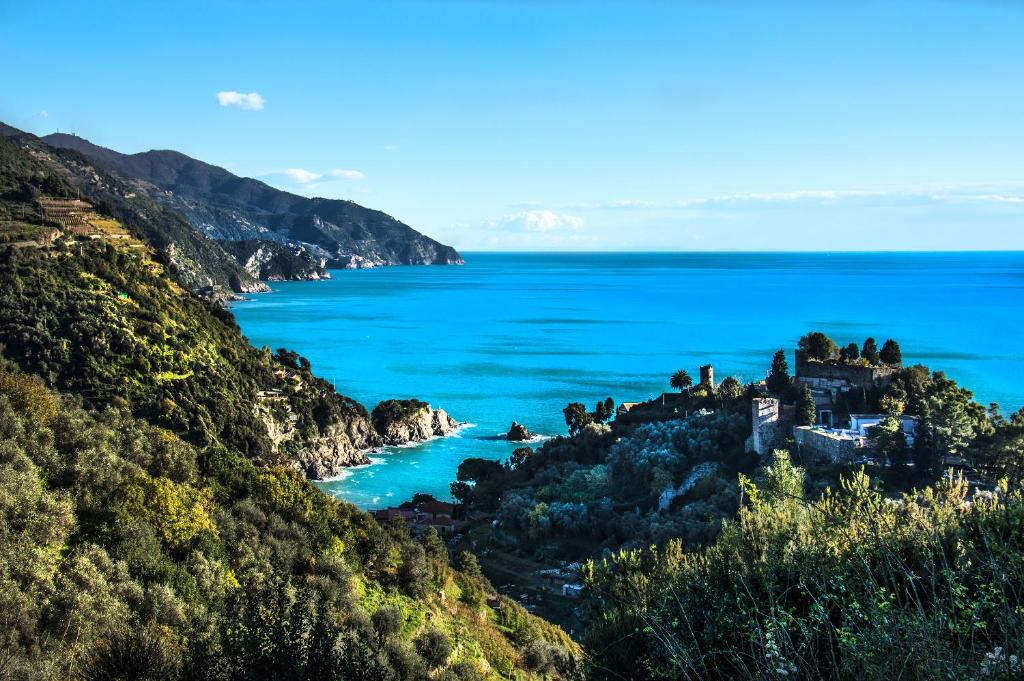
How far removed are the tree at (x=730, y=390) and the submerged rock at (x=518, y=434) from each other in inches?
473

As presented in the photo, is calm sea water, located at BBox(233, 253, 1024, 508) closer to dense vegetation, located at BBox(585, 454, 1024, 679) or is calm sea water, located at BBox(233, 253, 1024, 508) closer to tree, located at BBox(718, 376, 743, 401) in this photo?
tree, located at BBox(718, 376, 743, 401)

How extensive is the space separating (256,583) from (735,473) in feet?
55.6

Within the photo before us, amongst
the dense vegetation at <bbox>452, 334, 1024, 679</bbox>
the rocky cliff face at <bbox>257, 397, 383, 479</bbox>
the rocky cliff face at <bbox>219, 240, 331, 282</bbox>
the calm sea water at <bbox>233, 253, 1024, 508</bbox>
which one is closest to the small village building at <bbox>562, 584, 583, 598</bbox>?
the dense vegetation at <bbox>452, 334, 1024, 679</bbox>

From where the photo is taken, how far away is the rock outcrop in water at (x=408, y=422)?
4419 centimetres

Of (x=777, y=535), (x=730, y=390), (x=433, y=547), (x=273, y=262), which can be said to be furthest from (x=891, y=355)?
(x=273, y=262)

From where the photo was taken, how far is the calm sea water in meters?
48.7

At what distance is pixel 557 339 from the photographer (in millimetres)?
82562

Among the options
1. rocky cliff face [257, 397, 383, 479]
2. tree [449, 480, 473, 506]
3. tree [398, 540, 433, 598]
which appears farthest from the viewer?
rocky cliff face [257, 397, 383, 479]

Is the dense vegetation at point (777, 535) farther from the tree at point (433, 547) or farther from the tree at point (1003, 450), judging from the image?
the tree at point (433, 547)

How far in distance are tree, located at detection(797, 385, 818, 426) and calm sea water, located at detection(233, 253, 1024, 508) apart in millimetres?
15211

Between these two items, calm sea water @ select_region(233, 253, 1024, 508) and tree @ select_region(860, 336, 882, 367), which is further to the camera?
calm sea water @ select_region(233, 253, 1024, 508)

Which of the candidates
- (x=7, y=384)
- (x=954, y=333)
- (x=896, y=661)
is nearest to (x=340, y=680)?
(x=896, y=661)

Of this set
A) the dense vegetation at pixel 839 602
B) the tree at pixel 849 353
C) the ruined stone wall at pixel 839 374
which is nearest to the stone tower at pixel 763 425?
the ruined stone wall at pixel 839 374

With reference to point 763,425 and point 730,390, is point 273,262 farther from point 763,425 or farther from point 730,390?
point 763,425
